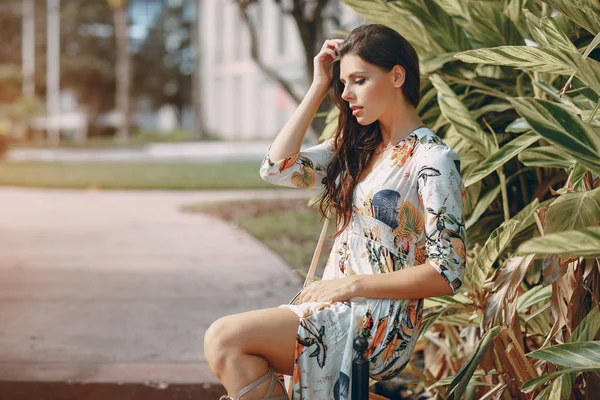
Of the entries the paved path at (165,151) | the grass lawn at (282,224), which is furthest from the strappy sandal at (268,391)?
the paved path at (165,151)

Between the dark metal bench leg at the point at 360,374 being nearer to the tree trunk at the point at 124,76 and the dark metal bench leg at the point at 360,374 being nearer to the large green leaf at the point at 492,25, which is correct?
the large green leaf at the point at 492,25

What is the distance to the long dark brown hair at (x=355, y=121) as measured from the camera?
2504mm

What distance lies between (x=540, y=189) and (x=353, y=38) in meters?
1.37

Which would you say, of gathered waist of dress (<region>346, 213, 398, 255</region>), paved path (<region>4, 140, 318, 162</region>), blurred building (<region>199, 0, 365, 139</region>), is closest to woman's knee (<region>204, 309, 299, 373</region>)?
gathered waist of dress (<region>346, 213, 398, 255</region>)

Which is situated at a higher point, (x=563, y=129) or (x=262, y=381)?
(x=563, y=129)

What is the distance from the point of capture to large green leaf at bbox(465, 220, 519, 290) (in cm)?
288

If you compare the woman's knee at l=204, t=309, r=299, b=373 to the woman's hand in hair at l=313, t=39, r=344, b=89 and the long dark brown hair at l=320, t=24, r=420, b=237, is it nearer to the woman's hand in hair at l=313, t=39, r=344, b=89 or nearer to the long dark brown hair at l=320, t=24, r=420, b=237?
the long dark brown hair at l=320, t=24, r=420, b=237

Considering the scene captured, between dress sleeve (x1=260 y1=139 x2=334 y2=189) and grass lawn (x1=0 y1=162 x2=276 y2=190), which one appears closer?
dress sleeve (x1=260 y1=139 x2=334 y2=189)

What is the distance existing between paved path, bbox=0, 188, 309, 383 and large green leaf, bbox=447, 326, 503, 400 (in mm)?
1608

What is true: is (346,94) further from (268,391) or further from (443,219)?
(268,391)

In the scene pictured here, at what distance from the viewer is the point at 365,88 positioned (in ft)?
8.30

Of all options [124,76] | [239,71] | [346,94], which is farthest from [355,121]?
[239,71]

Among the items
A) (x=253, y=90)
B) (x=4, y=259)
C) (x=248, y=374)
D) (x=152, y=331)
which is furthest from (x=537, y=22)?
(x=253, y=90)

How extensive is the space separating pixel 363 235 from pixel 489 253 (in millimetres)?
560
